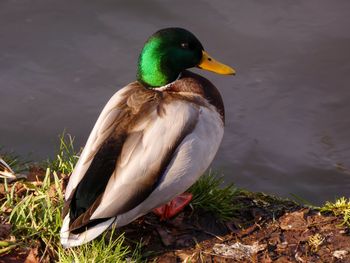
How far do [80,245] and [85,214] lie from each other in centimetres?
16

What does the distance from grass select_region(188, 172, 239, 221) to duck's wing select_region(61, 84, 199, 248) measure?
1.72ft

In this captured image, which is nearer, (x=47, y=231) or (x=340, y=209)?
(x=47, y=231)

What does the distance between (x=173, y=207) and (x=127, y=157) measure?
0.50 metres

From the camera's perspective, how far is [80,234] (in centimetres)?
392

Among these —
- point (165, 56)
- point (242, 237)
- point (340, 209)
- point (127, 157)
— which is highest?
point (165, 56)

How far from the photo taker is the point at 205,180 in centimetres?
459

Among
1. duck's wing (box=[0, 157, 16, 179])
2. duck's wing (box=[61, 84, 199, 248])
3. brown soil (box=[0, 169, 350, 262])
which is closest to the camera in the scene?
duck's wing (box=[61, 84, 199, 248])

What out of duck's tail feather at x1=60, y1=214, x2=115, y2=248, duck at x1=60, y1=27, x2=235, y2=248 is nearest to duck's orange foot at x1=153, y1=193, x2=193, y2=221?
duck at x1=60, y1=27, x2=235, y2=248

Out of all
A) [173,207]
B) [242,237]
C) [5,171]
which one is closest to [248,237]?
[242,237]

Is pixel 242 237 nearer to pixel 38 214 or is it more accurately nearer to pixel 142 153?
pixel 142 153

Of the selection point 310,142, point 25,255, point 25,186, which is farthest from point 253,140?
point 25,255

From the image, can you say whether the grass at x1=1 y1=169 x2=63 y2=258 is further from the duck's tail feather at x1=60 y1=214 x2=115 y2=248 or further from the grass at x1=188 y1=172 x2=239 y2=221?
the grass at x1=188 y1=172 x2=239 y2=221

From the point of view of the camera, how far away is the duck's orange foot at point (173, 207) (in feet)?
14.3

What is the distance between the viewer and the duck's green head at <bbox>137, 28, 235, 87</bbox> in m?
4.48
